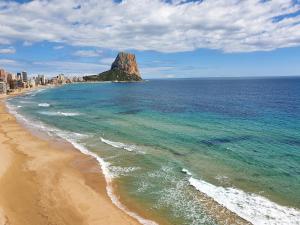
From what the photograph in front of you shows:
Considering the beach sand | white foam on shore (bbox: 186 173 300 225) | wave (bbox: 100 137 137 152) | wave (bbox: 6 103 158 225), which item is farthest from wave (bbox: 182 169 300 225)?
wave (bbox: 100 137 137 152)

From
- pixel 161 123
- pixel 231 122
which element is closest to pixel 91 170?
pixel 161 123

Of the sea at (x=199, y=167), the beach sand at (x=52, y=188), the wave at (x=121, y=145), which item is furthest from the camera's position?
the wave at (x=121, y=145)

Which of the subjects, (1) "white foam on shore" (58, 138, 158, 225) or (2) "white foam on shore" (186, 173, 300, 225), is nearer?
(2) "white foam on shore" (186, 173, 300, 225)

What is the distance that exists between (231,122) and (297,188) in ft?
95.9

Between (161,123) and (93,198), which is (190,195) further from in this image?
(161,123)

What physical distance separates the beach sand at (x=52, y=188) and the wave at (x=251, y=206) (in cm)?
667

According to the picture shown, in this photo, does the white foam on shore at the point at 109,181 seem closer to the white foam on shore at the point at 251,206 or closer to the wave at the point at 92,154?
the wave at the point at 92,154

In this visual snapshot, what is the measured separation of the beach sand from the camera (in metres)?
20.4

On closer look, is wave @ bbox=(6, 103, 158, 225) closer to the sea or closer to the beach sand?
the sea

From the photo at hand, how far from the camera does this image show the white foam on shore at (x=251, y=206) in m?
19.8

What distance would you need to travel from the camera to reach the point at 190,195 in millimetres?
23922

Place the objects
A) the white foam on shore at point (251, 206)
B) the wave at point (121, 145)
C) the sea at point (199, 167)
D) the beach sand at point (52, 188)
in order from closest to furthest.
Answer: the white foam on shore at point (251, 206)
the beach sand at point (52, 188)
the sea at point (199, 167)
the wave at point (121, 145)

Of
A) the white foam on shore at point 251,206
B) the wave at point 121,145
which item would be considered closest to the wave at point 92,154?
the wave at point 121,145

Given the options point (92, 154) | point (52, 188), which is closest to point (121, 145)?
point (92, 154)
